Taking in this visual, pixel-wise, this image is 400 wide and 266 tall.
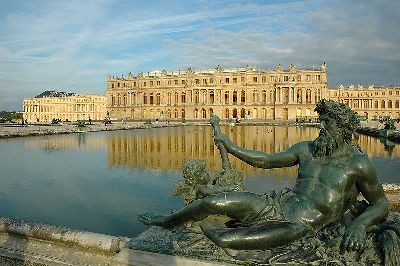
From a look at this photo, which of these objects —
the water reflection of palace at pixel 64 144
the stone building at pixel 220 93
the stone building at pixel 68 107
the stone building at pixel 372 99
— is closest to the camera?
the water reflection of palace at pixel 64 144

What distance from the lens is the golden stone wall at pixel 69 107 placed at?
98.8 m

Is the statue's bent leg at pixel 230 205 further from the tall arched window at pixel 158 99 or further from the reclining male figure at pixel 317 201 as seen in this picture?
the tall arched window at pixel 158 99

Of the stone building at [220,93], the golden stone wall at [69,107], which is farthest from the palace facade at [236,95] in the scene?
the golden stone wall at [69,107]

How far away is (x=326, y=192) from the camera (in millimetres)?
2941

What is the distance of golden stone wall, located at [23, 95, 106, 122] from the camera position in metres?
98.8

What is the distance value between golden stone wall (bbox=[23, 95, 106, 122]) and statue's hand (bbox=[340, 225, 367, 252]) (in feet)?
323

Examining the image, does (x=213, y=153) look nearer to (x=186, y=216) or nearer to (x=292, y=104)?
(x=186, y=216)

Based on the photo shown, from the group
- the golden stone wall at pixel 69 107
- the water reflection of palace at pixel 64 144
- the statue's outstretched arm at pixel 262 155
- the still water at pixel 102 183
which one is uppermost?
the golden stone wall at pixel 69 107

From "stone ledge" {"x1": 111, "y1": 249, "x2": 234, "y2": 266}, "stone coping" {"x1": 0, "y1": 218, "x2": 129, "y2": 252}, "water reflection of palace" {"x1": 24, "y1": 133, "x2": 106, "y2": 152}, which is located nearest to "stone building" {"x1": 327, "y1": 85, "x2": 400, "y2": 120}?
"water reflection of palace" {"x1": 24, "y1": 133, "x2": 106, "y2": 152}

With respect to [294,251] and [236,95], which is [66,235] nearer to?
[294,251]

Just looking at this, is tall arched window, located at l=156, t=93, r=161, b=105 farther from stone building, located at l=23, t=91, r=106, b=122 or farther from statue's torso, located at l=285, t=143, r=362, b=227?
statue's torso, located at l=285, t=143, r=362, b=227

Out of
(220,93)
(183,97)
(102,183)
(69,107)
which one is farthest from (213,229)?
(69,107)

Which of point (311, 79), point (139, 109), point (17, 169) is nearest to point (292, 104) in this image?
point (311, 79)

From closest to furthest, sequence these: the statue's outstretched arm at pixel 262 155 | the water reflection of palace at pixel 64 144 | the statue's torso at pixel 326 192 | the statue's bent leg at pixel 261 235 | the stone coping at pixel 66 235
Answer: the statue's bent leg at pixel 261 235, the statue's torso at pixel 326 192, the statue's outstretched arm at pixel 262 155, the stone coping at pixel 66 235, the water reflection of palace at pixel 64 144
